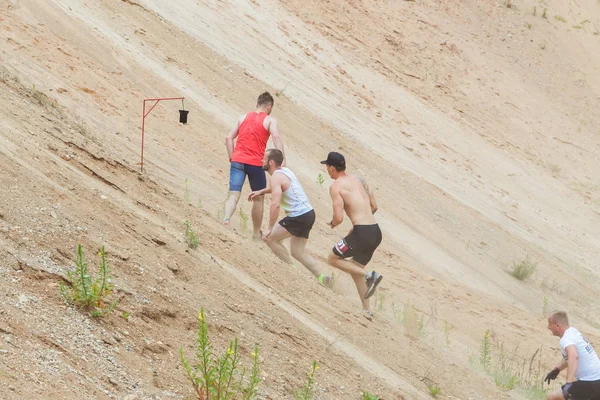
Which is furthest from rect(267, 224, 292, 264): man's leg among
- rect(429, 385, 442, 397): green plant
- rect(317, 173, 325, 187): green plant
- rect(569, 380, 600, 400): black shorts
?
rect(317, 173, 325, 187): green plant

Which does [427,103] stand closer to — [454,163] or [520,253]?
[454,163]

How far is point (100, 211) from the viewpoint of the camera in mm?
7402

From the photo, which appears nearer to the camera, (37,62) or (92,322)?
(92,322)

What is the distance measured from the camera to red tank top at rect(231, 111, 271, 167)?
9701 mm

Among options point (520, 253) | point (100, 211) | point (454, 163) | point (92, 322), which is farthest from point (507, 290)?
point (92, 322)

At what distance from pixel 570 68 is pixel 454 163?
8113mm

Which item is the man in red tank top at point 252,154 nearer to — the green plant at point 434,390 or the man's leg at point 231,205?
the man's leg at point 231,205

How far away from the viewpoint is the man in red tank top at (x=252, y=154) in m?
9.70

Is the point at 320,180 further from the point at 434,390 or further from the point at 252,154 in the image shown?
the point at 434,390

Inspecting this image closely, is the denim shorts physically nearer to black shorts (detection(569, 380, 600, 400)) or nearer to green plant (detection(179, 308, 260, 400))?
black shorts (detection(569, 380, 600, 400))

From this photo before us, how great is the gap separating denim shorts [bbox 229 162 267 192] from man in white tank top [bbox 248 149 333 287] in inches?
12.5

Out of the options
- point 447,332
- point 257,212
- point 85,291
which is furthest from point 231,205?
point 85,291

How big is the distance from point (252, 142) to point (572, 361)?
368 centimetres

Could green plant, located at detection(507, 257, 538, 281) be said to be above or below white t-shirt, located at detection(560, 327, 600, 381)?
below
